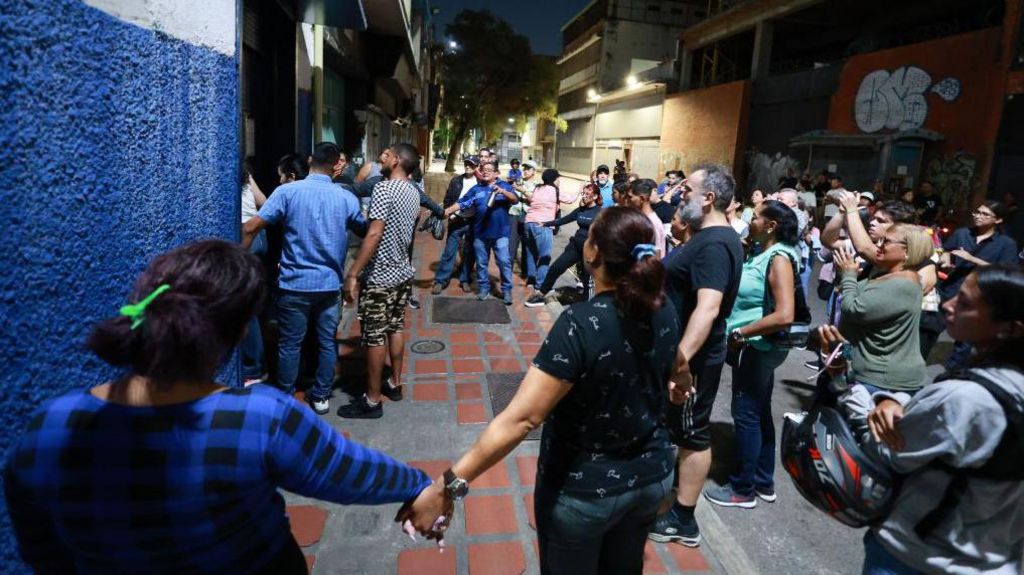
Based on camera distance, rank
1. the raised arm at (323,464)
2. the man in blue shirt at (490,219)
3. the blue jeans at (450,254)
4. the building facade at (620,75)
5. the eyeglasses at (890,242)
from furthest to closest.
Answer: the building facade at (620,75)
the blue jeans at (450,254)
the man in blue shirt at (490,219)
the eyeglasses at (890,242)
the raised arm at (323,464)

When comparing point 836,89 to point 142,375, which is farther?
point 836,89

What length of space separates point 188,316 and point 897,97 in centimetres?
1855

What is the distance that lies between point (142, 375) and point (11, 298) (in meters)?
0.86

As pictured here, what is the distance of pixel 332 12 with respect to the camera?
5953mm

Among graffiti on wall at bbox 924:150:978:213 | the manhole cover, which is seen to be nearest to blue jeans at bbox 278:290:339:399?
the manhole cover

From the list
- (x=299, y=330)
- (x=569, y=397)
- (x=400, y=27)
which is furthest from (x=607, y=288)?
(x=400, y=27)

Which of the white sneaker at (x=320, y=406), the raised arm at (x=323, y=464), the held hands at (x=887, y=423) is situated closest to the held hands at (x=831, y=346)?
the held hands at (x=887, y=423)

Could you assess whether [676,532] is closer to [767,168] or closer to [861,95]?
[861,95]

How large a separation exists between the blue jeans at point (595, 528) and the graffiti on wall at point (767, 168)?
64.8ft

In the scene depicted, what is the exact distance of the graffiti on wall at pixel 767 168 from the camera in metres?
20.3

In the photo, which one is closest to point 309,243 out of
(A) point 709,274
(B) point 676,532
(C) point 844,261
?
(A) point 709,274

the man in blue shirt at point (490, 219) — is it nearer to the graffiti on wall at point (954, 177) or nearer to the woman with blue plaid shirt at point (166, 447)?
the woman with blue plaid shirt at point (166, 447)

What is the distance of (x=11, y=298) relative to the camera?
5.81 ft

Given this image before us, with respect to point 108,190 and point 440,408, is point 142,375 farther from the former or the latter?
point 440,408
